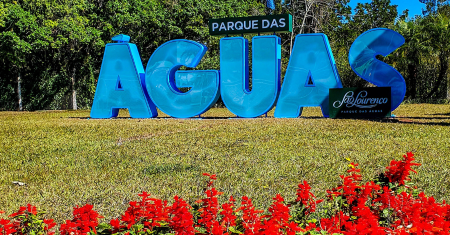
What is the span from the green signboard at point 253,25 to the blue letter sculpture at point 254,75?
0.35 metres

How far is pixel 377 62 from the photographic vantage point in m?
13.9

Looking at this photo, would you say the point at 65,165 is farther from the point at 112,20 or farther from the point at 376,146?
the point at 112,20

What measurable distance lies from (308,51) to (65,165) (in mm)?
9946

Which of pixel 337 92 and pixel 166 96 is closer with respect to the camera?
pixel 337 92

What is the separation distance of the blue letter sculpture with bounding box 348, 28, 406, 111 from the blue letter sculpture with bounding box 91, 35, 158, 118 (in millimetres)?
7708

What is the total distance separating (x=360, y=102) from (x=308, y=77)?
192 cm

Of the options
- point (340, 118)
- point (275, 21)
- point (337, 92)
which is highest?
point (275, 21)

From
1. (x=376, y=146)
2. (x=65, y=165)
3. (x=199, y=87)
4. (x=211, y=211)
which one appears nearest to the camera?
(x=211, y=211)

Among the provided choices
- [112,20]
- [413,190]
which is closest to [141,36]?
[112,20]

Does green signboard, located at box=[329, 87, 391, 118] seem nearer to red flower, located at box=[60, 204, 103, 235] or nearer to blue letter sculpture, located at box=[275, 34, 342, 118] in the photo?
blue letter sculpture, located at box=[275, 34, 342, 118]

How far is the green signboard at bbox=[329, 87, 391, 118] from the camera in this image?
1389cm

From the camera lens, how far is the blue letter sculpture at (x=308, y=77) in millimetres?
14375

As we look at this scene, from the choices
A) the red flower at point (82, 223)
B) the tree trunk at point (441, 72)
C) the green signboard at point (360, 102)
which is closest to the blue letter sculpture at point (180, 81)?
the green signboard at point (360, 102)

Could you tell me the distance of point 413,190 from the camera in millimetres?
3811
